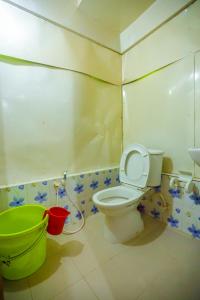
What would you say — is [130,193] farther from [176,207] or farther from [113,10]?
[113,10]

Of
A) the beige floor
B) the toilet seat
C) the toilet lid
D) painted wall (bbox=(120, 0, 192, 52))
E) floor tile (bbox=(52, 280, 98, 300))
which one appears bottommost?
floor tile (bbox=(52, 280, 98, 300))

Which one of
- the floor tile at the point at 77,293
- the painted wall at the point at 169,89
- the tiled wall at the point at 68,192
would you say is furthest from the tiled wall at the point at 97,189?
the floor tile at the point at 77,293

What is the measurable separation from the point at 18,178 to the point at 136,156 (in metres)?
1.12

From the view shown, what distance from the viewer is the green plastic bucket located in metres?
0.88

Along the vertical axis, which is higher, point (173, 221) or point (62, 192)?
point (62, 192)

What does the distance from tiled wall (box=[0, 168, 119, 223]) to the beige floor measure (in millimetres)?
316

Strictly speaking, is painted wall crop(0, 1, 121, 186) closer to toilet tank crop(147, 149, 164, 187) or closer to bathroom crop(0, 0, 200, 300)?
bathroom crop(0, 0, 200, 300)

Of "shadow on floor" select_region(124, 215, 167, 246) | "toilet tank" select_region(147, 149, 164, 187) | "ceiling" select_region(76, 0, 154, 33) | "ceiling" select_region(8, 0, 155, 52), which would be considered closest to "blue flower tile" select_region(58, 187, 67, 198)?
"shadow on floor" select_region(124, 215, 167, 246)

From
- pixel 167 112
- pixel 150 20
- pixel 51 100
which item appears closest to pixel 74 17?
pixel 150 20

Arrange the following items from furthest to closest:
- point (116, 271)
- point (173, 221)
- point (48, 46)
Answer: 1. point (173, 221)
2. point (48, 46)
3. point (116, 271)

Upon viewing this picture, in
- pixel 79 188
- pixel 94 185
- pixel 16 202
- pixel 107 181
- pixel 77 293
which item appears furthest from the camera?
pixel 107 181

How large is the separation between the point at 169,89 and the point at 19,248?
1750 mm

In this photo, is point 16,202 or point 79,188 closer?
point 16,202

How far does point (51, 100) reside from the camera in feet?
4.56
